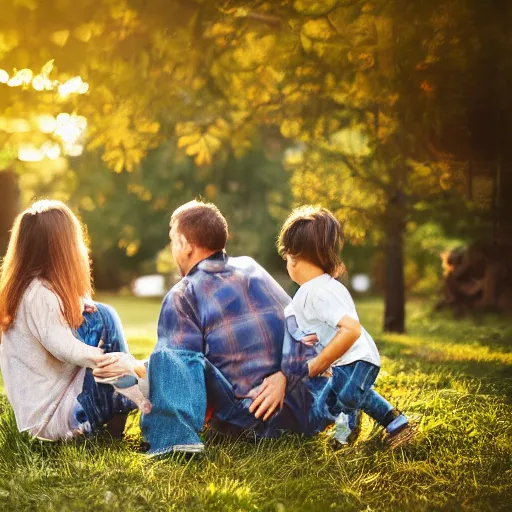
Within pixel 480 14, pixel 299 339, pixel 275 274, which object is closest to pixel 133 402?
pixel 299 339

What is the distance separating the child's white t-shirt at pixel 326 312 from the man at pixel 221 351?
0.10m

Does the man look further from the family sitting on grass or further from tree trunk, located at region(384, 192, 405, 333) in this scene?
tree trunk, located at region(384, 192, 405, 333)

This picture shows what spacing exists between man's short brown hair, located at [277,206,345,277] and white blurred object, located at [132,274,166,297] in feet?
61.7

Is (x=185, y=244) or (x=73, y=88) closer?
(x=185, y=244)

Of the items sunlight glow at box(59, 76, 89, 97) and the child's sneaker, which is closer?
the child's sneaker

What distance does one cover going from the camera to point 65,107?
6445 millimetres

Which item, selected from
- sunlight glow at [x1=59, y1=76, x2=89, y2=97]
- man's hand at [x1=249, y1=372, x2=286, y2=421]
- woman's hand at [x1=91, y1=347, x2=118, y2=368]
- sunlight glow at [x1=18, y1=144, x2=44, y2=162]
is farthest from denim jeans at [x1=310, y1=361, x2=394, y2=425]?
sunlight glow at [x1=18, y1=144, x2=44, y2=162]

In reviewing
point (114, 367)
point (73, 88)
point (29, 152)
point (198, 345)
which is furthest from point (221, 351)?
point (29, 152)

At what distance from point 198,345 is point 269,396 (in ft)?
1.37

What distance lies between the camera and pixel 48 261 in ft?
12.1

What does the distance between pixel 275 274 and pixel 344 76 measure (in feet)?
44.9

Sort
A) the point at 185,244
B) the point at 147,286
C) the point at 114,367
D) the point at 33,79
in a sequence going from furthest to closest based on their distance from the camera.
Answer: the point at 147,286, the point at 33,79, the point at 185,244, the point at 114,367

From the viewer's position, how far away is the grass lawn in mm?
2955

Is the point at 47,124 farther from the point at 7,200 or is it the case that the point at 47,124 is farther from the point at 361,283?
the point at 361,283
